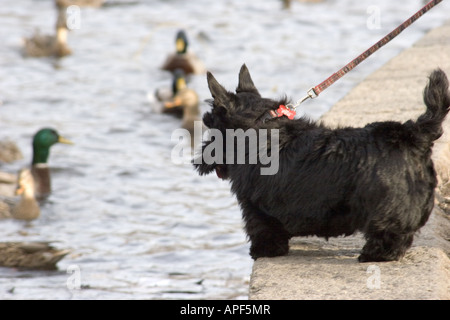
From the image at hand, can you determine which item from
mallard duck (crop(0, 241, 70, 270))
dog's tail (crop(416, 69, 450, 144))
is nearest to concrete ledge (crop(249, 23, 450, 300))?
dog's tail (crop(416, 69, 450, 144))

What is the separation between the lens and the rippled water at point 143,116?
698cm

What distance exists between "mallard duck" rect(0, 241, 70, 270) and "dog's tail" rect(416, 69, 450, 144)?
4.13 m

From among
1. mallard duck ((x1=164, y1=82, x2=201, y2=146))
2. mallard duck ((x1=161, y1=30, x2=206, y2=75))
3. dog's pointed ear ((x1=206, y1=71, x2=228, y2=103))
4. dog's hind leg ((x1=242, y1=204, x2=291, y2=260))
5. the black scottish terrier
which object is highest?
mallard duck ((x1=161, y1=30, x2=206, y2=75))

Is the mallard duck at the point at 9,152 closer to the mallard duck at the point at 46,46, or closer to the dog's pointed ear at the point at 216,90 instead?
the mallard duck at the point at 46,46

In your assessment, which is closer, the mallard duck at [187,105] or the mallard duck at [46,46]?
the mallard duck at [187,105]

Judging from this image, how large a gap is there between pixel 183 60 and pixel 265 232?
10581 millimetres

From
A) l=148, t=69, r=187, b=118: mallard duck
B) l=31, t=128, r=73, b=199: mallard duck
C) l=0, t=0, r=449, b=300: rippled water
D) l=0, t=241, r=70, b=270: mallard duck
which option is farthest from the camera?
l=148, t=69, r=187, b=118: mallard duck

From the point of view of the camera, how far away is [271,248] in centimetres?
433

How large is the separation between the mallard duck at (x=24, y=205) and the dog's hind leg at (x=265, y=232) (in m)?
5.21

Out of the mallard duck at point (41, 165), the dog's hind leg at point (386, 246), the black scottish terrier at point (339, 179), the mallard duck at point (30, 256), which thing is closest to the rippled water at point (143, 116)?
the mallard duck at point (30, 256)

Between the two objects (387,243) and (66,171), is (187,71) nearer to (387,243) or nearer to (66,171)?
(66,171)

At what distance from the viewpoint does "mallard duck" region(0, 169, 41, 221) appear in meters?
9.07

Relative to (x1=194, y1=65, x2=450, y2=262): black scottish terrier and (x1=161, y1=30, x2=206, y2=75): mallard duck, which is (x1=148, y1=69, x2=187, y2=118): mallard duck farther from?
(x1=194, y1=65, x2=450, y2=262): black scottish terrier
